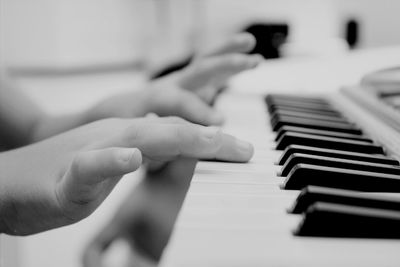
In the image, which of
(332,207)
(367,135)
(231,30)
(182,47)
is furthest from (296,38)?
(332,207)

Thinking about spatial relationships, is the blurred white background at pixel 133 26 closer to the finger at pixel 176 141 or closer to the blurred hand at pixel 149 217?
the blurred hand at pixel 149 217

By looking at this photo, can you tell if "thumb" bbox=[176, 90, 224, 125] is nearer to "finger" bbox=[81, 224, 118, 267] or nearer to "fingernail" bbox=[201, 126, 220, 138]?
"fingernail" bbox=[201, 126, 220, 138]

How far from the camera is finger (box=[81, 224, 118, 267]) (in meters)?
1.03

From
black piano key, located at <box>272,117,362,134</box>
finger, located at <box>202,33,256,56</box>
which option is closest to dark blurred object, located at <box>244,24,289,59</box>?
finger, located at <box>202,33,256,56</box>

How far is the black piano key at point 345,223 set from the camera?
1.10 feet

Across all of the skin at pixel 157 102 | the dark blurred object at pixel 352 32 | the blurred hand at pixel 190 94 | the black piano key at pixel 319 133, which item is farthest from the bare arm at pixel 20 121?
the dark blurred object at pixel 352 32

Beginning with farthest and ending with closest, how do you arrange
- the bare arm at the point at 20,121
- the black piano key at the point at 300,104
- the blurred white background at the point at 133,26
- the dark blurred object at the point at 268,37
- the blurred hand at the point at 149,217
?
the blurred white background at the point at 133,26
the dark blurred object at the point at 268,37
the blurred hand at the point at 149,217
the bare arm at the point at 20,121
the black piano key at the point at 300,104

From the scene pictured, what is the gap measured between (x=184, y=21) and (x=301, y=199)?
364 cm

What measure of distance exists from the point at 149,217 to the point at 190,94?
0.53 metres

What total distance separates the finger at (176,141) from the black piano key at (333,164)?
6cm

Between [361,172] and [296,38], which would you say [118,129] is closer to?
[361,172]

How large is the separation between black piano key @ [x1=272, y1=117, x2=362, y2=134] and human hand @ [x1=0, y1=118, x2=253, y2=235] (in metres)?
0.16

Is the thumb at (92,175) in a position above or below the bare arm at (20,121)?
above

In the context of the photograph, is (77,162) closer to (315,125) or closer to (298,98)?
(315,125)
